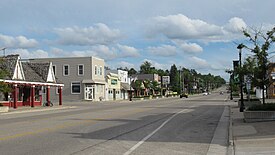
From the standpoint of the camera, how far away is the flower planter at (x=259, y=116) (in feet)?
63.0

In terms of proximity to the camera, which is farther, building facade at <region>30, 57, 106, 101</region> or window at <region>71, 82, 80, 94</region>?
window at <region>71, 82, 80, 94</region>

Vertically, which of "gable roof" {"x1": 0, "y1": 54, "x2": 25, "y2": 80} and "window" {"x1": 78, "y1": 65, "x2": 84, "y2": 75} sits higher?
"window" {"x1": 78, "y1": 65, "x2": 84, "y2": 75}

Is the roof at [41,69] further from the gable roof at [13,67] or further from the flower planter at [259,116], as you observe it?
the flower planter at [259,116]

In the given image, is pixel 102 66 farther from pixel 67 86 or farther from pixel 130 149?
pixel 130 149

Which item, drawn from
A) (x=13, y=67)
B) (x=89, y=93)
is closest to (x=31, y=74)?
(x=13, y=67)

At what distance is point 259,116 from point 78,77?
53.6m

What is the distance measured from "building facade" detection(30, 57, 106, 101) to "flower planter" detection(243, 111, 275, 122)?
5097cm

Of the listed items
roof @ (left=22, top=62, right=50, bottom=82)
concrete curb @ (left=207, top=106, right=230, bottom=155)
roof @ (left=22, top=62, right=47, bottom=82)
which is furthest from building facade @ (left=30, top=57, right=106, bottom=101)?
concrete curb @ (left=207, top=106, right=230, bottom=155)

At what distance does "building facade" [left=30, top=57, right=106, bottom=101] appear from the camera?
70.1 metres

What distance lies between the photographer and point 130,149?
11.6 metres

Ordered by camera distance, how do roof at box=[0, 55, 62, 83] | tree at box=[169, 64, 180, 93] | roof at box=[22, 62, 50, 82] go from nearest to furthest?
1. roof at box=[0, 55, 62, 83]
2. roof at box=[22, 62, 50, 82]
3. tree at box=[169, 64, 180, 93]

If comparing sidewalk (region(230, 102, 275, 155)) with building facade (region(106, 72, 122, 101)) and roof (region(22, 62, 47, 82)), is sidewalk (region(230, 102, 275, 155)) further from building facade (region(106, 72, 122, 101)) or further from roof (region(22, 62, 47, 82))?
building facade (region(106, 72, 122, 101))

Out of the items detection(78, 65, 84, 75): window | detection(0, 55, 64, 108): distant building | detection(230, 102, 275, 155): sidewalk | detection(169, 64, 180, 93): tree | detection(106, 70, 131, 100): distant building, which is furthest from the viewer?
detection(169, 64, 180, 93): tree

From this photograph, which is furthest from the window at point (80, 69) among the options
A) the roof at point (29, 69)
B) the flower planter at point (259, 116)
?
the flower planter at point (259, 116)
